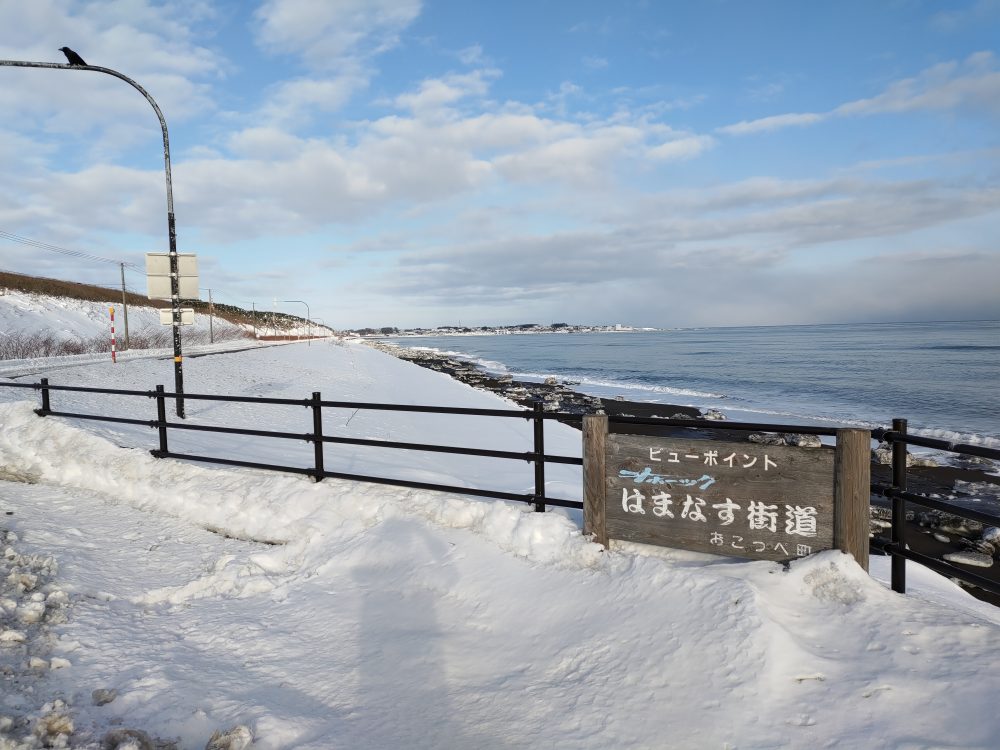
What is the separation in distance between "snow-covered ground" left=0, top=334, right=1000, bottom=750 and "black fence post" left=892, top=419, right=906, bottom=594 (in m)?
0.23

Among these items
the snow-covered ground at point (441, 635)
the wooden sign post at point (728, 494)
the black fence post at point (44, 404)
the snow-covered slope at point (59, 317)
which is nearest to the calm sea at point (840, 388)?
the wooden sign post at point (728, 494)

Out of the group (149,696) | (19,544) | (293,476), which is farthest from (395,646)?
(19,544)

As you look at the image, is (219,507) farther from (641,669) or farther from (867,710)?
(867,710)

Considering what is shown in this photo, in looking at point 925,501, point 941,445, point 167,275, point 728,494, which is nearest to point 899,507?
point 925,501

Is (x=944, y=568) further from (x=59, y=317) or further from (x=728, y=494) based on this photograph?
(x=59, y=317)

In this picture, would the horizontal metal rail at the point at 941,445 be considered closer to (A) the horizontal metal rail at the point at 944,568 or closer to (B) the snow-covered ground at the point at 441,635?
(A) the horizontal metal rail at the point at 944,568

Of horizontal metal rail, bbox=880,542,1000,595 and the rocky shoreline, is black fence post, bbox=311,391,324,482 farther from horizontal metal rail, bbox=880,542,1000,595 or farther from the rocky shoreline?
horizontal metal rail, bbox=880,542,1000,595

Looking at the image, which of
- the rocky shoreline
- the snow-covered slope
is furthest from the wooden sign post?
the snow-covered slope

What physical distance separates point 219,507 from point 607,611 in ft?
15.3

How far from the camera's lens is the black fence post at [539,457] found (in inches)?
207

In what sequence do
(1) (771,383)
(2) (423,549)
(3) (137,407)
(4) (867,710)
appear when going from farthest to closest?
1. (1) (771,383)
2. (3) (137,407)
3. (2) (423,549)
4. (4) (867,710)

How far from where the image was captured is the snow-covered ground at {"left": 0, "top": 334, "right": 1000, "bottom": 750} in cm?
307

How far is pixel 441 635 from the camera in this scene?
4.14 metres

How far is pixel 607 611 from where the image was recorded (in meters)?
4.07
